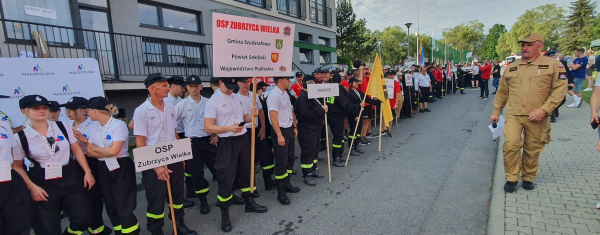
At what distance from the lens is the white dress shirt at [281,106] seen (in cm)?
416

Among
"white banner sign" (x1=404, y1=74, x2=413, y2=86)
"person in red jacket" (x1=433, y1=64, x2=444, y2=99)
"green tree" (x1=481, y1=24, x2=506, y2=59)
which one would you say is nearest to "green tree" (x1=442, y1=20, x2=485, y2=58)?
"green tree" (x1=481, y1=24, x2=506, y2=59)

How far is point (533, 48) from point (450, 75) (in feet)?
50.6

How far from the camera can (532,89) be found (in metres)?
3.80

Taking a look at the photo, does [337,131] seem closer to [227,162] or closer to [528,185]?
[227,162]

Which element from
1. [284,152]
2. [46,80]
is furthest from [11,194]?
[46,80]

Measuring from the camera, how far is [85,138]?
10.4 ft

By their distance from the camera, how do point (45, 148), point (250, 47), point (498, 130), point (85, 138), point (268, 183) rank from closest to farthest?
point (45, 148) → point (85, 138) → point (250, 47) → point (498, 130) → point (268, 183)

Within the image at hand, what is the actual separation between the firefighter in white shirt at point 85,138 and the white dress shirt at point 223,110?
123cm

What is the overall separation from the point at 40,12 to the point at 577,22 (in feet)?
246

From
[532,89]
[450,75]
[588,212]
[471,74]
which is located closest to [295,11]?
[450,75]

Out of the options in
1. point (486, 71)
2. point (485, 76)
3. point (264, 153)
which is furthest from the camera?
point (485, 76)

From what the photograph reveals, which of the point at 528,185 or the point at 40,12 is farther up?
the point at 40,12

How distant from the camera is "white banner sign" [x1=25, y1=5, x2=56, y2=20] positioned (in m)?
6.82

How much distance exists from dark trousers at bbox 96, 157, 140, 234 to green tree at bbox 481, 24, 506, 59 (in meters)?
92.9
